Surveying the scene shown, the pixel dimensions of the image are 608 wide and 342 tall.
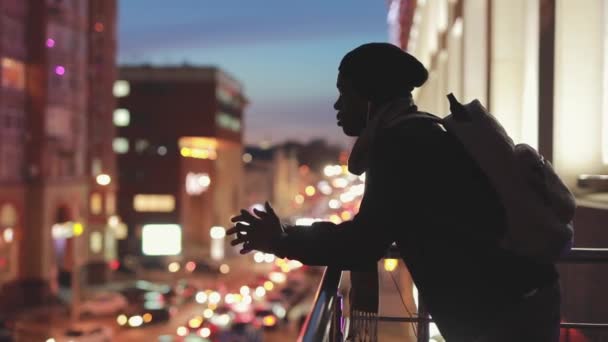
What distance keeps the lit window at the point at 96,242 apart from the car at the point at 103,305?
9.39 m

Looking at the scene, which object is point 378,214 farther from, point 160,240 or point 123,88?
point 123,88

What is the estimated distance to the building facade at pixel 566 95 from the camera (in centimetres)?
502

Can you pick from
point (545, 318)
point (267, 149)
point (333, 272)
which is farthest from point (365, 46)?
point (267, 149)

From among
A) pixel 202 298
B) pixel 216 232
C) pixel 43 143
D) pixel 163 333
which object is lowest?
pixel 163 333

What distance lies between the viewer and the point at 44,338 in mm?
26828

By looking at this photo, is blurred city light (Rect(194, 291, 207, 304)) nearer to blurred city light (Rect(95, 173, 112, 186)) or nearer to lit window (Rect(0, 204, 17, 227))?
blurred city light (Rect(95, 173, 112, 186))

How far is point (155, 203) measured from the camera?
60781mm

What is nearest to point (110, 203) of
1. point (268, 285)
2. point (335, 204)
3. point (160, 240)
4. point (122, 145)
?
point (160, 240)

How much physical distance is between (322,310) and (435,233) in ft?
1.27

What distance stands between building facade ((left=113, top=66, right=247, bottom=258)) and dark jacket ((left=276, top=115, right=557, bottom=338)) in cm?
5781

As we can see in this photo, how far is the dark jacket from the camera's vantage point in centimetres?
209

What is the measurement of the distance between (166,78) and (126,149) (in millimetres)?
7153

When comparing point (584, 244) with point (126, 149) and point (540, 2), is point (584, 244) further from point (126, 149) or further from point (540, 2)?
point (126, 149)

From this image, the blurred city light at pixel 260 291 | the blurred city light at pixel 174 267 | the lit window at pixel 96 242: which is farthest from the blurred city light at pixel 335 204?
the blurred city light at pixel 174 267
